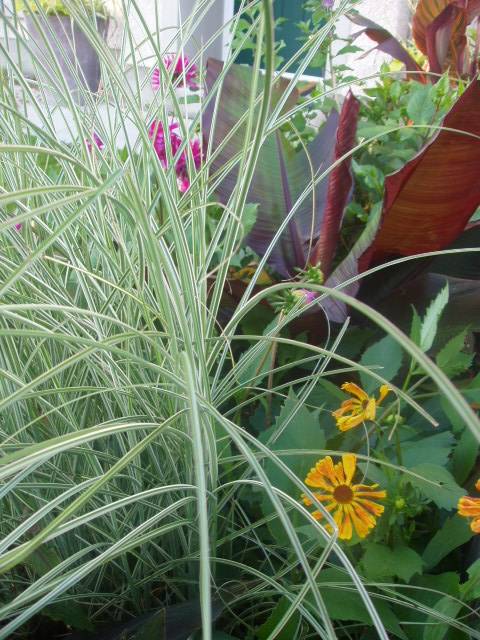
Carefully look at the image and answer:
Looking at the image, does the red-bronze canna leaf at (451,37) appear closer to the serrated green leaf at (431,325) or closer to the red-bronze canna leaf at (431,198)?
the red-bronze canna leaf at (431,198)

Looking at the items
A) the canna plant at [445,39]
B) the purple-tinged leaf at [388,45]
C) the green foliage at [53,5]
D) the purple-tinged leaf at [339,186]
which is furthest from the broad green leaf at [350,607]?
the purple-tinged leaf at [388,45]

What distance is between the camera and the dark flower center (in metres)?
0.53

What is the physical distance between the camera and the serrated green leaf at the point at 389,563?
1.68 feet

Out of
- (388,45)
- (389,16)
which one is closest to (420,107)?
(388,45)

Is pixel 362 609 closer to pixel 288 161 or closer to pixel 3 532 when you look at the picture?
pixel 3 532

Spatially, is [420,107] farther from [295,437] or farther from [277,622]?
[277,622]

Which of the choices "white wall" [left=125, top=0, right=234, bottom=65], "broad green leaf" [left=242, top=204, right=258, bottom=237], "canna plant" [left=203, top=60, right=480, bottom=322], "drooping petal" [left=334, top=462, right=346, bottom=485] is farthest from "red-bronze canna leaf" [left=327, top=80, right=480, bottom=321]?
"white wall" [left=125, top=0, right=234, bottom=65]

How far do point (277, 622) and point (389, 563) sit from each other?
0.32 feet

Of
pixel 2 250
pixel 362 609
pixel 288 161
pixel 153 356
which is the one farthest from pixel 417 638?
pixel 288 161

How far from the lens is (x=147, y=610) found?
Answer: 0.59 meters

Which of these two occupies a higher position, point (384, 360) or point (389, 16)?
point (389, 16)

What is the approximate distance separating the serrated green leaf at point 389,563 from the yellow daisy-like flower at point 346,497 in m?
0.02

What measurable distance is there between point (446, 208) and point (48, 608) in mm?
532

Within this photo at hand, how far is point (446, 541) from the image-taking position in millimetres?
573
